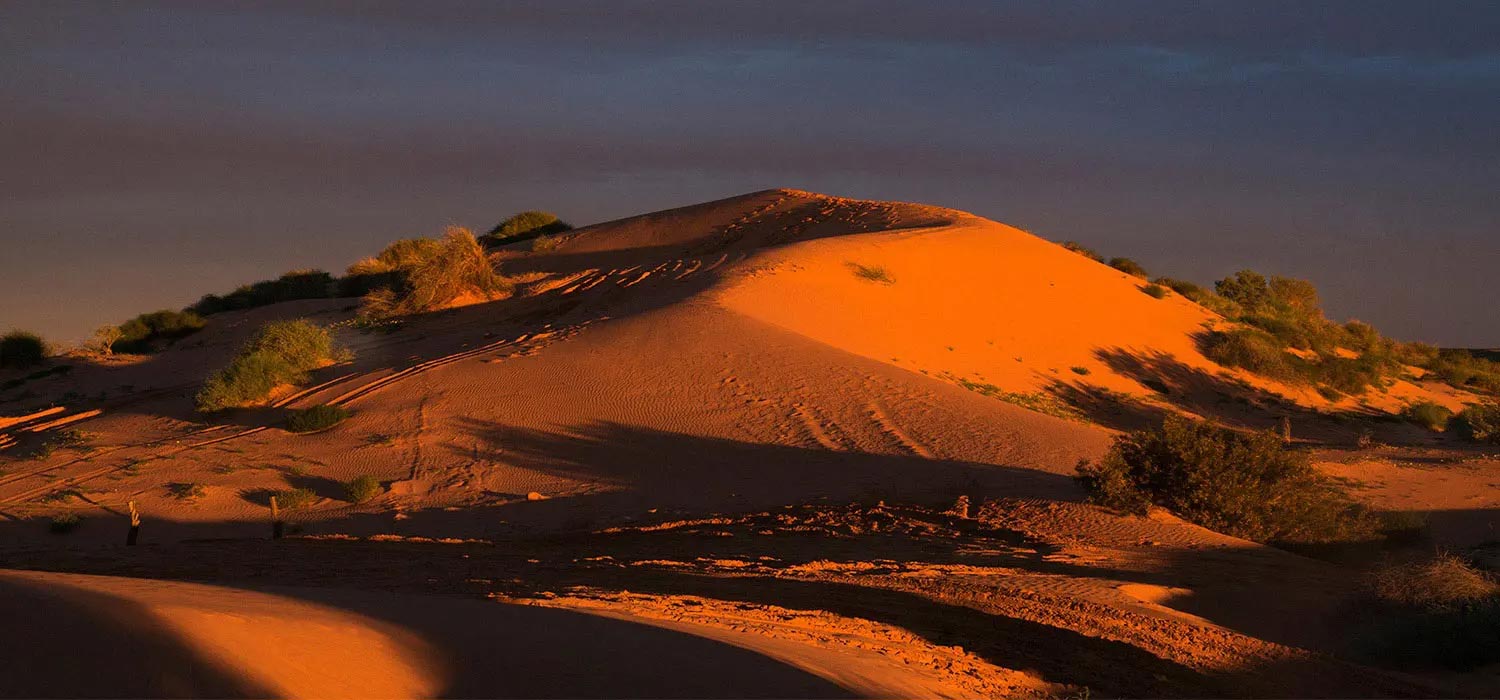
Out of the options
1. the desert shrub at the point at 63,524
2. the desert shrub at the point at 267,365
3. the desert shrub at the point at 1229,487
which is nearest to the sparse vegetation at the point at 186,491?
the desert shrub at the point at 63,524

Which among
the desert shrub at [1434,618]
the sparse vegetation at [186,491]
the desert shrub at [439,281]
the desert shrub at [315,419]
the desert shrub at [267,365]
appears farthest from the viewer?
the desert shrub at [439,281]

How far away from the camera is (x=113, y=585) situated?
23.1ft

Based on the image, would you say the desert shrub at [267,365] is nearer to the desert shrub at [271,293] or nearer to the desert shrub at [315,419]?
the desert shrub at [315,419]

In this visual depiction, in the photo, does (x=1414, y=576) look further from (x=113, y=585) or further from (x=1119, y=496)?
(x=113, y=585)

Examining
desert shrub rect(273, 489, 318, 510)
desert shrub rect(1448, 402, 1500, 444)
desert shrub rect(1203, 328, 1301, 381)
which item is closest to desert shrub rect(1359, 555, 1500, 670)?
desert shrub rect(273, 489, 318, 510)

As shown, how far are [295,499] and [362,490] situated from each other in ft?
3.36

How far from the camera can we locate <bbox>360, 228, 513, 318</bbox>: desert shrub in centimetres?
3247

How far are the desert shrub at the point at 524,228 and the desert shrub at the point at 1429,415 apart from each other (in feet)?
119

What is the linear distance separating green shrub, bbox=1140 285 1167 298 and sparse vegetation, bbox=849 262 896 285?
12.3 meters

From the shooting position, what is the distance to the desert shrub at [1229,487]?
14.1 metres

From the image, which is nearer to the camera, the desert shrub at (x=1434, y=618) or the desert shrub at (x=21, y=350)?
the desert shrub at (x=1434, y=618)

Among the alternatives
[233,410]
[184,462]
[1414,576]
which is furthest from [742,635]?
[233,410]

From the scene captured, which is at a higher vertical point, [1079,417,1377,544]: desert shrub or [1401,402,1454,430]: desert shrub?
[1401,402,1454,430]: desert shrub

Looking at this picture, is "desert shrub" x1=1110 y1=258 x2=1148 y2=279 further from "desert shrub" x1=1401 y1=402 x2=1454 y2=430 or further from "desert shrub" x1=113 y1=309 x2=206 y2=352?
"desert shrub" x1=113 y1=309 x2=206 y2=352
